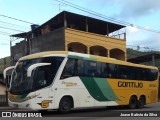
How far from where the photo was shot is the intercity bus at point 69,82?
17.6 metres

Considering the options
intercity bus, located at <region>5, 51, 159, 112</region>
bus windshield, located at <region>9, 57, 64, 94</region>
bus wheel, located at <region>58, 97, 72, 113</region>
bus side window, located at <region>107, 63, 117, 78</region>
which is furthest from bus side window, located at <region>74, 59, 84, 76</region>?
bus side window, located at <region>107, 63, 117, 78</region>

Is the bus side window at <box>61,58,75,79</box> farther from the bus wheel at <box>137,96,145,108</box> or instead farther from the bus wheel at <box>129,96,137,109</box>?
the bus wheel at <box>137,96,145,108</box>

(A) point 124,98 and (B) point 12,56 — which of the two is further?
(B) point 12,56

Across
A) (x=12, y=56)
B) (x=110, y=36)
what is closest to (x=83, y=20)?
(x=110, y=36)

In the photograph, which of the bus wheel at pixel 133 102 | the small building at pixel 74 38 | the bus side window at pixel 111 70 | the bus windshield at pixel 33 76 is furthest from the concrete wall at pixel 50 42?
the bus windshield at pixel 33 76

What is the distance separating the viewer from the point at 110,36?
45656 mm

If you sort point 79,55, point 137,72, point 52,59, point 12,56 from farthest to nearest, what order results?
point 12,56 < point 137,72 < point 79,55 < point 52,59

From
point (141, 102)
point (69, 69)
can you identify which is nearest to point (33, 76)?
point (69, 69)

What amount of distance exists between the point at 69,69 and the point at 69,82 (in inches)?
27.8

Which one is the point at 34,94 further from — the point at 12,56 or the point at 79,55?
the point at 12,56

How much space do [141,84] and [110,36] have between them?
20.3 metres

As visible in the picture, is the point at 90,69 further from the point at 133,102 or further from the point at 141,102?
the point at 141,102

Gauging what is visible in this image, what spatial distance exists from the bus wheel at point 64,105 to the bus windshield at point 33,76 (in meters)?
1.32

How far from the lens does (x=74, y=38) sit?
130 ft
